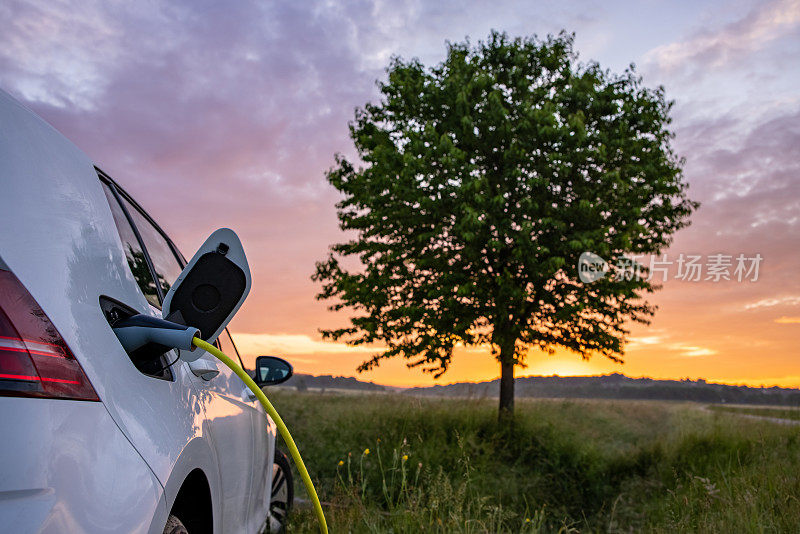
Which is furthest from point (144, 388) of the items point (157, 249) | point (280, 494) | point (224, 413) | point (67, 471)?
point (280, 494)

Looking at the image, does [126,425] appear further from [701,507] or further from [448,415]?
[448,415]

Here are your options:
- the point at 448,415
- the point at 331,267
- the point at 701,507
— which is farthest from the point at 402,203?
the point at 701,507

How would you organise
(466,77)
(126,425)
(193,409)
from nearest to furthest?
(126,425) < (193,409) < (466,77)

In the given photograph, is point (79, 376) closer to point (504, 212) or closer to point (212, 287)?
point (212, 287)

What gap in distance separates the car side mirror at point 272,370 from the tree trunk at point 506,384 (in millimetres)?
9846

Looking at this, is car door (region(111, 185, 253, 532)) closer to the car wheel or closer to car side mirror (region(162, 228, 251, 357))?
car side mirror (region(162, 228, 251, 357))

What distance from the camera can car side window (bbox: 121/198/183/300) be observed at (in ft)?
7.93

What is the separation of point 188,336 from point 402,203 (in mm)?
11661

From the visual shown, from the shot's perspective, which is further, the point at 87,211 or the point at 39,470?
the point at 87,211

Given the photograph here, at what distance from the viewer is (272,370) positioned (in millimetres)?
3824

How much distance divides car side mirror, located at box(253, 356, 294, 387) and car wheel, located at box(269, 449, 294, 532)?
3.49ft

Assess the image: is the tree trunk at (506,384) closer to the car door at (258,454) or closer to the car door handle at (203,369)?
the car door at (258,454)

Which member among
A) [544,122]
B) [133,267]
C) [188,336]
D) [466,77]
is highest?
[466,77]

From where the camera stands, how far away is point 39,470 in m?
1.14
